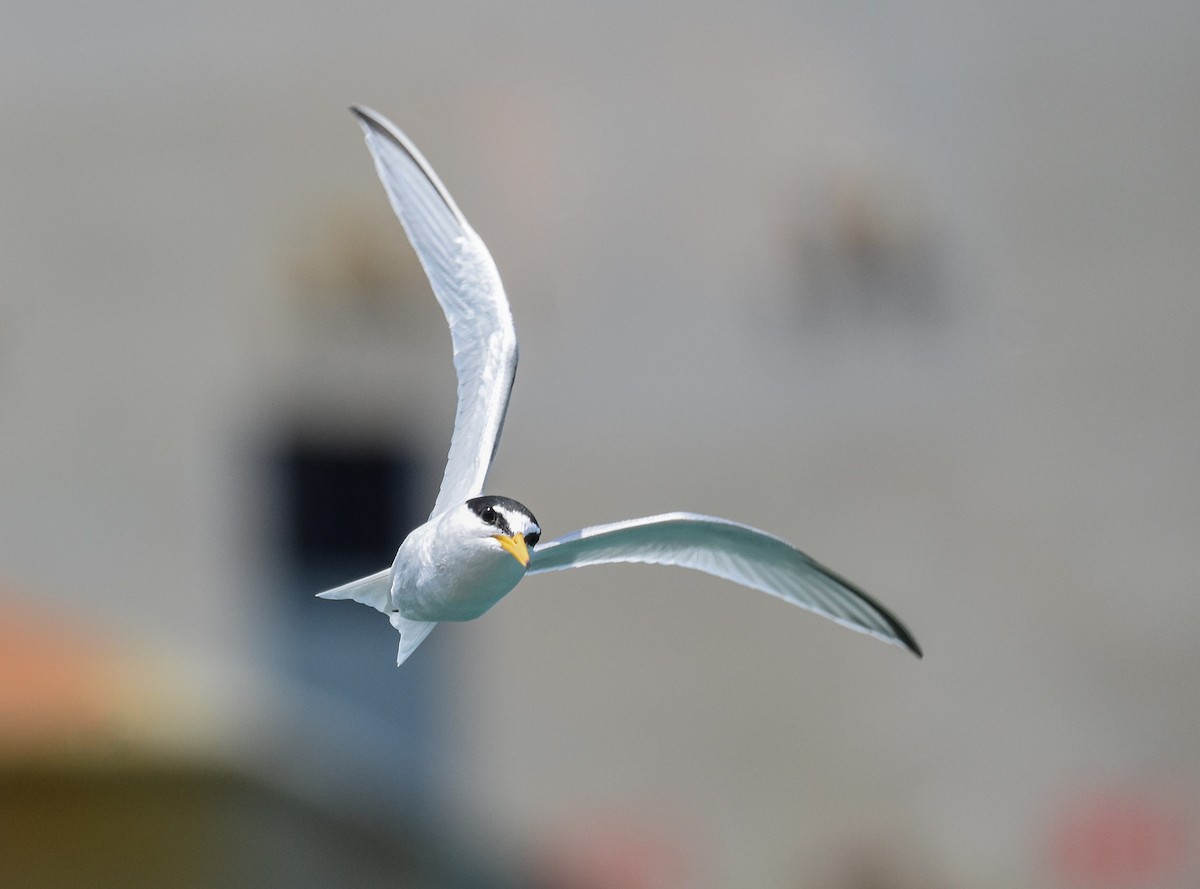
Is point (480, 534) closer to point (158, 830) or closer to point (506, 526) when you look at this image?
point (506, 526)

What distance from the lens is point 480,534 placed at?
2.14 ft

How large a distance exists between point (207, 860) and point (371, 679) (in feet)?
4.47

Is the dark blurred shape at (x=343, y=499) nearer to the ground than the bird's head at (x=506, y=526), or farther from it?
nearer to the ground

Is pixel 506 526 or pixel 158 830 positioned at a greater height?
pixel 506 526

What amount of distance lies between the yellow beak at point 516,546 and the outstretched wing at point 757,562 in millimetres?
162

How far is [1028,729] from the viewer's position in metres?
4.76

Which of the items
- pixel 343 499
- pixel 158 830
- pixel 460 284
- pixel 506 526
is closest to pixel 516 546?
pixel 506 526

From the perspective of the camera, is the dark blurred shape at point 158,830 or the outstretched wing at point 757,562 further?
the dark blurred shape at point 158,830

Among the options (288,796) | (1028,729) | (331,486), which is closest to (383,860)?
(288,796)

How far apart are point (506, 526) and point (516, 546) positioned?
0.01 metres

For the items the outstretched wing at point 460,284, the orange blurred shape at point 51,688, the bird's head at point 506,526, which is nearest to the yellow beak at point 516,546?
the bird's head at point 506,526

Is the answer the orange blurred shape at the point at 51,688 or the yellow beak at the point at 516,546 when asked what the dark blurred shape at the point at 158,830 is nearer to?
the orange blurred shape at the point at 51,688

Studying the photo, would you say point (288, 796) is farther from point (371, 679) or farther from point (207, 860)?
point (371, 679)

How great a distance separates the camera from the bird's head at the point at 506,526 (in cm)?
65
